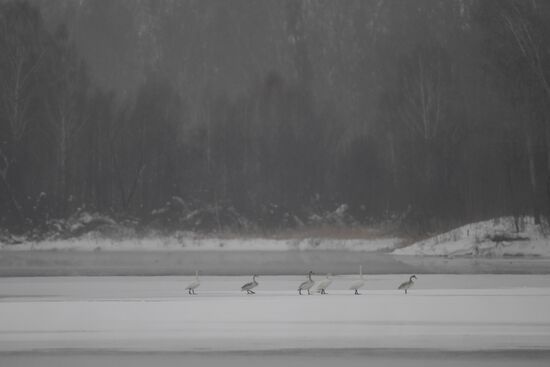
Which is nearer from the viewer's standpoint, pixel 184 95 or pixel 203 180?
pixel 203 180

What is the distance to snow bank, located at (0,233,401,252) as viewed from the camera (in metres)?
39.4

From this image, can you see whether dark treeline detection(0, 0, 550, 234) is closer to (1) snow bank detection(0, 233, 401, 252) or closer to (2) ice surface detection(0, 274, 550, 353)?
(1) snow bank detection(0, 233, 401, 252)

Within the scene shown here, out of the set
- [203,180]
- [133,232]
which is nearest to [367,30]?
[203,180]

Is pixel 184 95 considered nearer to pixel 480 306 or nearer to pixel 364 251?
pixel 364 251

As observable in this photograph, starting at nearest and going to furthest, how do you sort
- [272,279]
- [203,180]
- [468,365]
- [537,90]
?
[468,365] → [272,279] → [537,90] → [203,180]

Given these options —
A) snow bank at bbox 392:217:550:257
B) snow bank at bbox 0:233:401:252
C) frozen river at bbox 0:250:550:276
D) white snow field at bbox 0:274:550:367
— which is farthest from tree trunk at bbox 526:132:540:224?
white snow field at bbox 0:274:550:367

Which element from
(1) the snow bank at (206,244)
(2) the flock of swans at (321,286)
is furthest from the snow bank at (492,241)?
(2) the flock of swans at (321,286)

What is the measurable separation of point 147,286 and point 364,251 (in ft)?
57.6

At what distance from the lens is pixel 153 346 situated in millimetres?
12219

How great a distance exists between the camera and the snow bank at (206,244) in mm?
39375

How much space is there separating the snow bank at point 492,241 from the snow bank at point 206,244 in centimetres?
400

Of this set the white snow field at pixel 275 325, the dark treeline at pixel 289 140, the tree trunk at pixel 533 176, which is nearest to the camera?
the white snow field at pixel 275 325

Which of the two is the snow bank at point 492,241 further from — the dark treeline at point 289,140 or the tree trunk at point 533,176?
the dark treeline at point 289,140

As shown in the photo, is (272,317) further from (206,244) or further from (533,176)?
(206,244)
